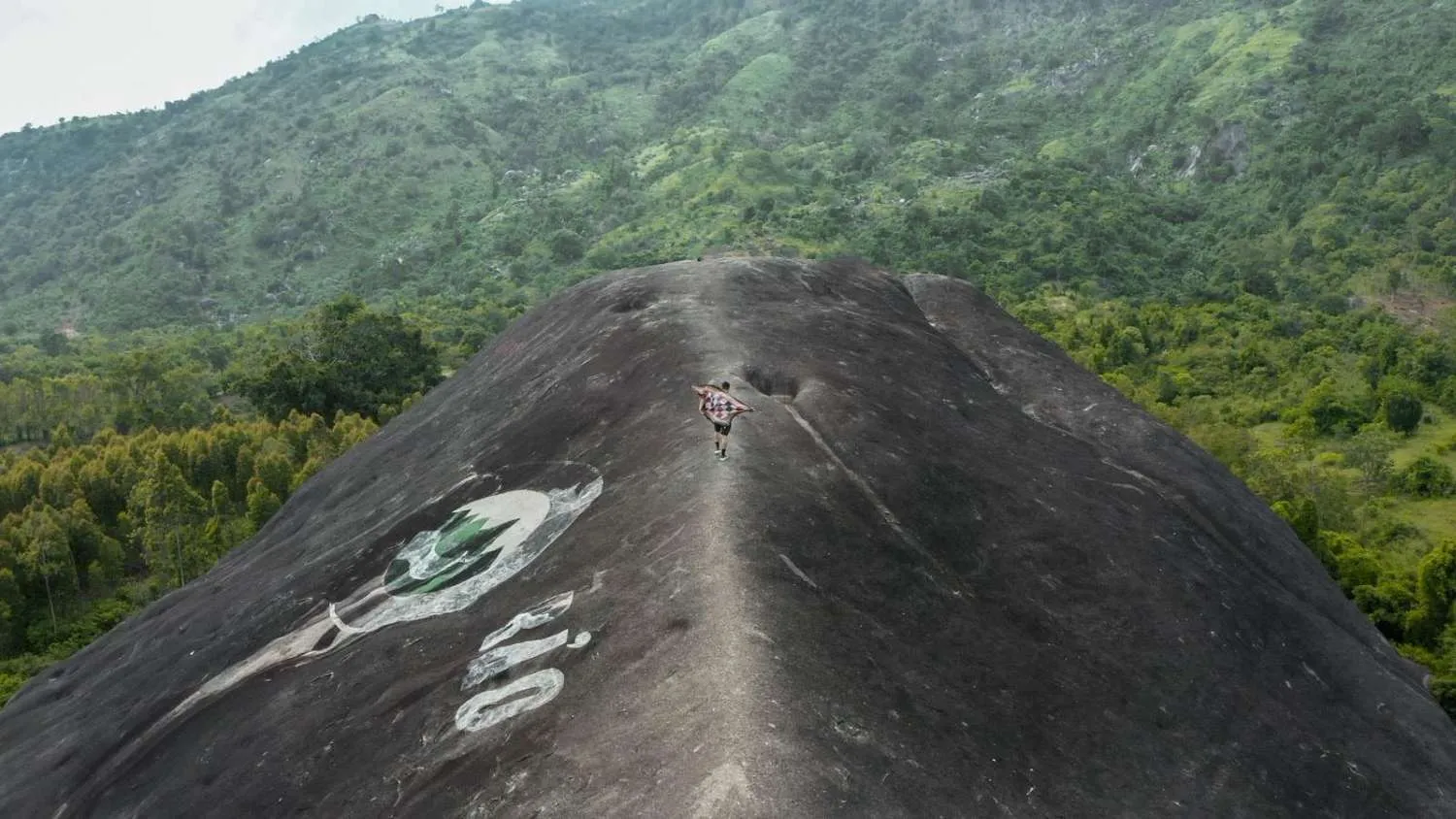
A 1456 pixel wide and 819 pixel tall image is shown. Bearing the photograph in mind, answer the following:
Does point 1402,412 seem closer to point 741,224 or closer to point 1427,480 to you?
point 1427,480

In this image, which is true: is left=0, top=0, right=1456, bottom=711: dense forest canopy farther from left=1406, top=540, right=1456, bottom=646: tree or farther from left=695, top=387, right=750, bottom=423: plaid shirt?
left=695, top=387, right=750, bottom=423: plaid shirt

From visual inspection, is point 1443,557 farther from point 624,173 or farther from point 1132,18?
point 1132,18

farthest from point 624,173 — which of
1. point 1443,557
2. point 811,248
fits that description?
point 1443,557

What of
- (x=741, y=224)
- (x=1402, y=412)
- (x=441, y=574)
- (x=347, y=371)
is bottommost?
(x=1402, y=412)

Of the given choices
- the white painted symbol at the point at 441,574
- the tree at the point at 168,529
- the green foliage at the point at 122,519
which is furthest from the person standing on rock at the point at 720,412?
the tree at the point at 168,529

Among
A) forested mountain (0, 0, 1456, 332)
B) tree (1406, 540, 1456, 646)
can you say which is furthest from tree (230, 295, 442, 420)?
forested mountain (0, 0, 1456, 332)

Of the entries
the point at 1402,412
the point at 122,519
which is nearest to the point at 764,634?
the point at 122,519
